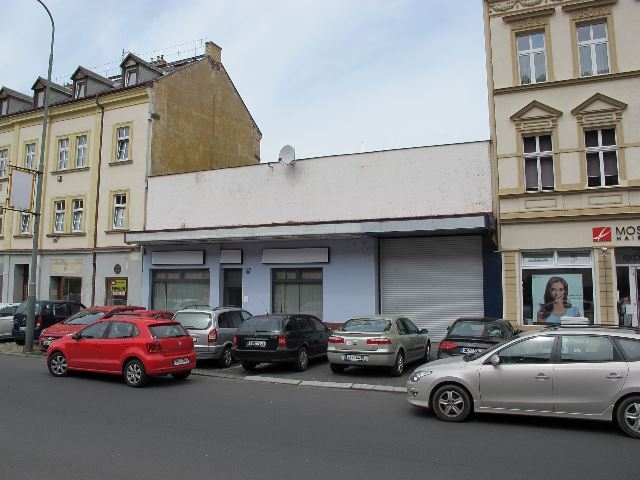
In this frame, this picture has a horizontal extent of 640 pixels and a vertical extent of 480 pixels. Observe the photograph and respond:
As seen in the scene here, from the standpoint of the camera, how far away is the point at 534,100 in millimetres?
17297

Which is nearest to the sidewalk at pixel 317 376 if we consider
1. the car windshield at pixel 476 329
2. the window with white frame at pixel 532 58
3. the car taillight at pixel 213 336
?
the car taillight at pixel 213 336

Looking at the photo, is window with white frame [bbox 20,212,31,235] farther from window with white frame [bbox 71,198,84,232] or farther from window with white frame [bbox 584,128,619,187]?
window with white frame [bbox 584,128,619,187]

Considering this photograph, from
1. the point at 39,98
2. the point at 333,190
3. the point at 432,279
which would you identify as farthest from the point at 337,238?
the point at 39,98

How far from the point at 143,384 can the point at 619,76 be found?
52.0ft

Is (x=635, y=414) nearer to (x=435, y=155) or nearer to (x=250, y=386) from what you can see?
(x=250, y=386)

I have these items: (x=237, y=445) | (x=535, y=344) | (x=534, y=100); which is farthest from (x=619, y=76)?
(x=237, y=445)

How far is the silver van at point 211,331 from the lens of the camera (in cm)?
1446

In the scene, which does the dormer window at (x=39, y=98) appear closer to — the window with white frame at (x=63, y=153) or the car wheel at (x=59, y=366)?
the window with white frame at (x=63, y=153)

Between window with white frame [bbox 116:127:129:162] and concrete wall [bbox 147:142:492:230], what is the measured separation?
2512mm

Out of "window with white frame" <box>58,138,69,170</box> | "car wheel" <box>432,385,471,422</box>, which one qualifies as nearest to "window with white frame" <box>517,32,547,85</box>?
"car wheel" <box>432,385,471,422</box>

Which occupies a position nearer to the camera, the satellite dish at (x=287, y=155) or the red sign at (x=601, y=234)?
the red sign at (x=601, y=234)

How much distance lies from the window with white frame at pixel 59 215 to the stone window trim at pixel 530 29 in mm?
22012

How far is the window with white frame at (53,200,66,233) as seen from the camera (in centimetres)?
2758

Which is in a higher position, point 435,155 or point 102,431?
point 435,155
